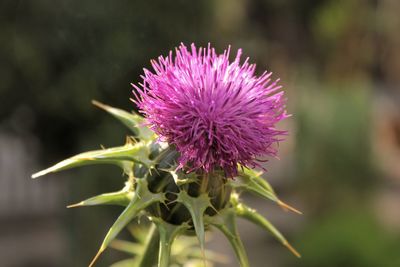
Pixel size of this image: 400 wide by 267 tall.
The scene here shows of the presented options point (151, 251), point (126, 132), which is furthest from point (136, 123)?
point (126, 132)

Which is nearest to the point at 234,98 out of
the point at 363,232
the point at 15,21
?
the point at 15,21

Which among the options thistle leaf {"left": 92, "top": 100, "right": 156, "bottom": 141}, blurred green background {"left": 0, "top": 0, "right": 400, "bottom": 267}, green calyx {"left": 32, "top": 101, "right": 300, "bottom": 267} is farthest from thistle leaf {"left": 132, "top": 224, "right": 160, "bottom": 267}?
blurred green background {"left": 0, "top": 0, "right": 400, "bottom": 267}

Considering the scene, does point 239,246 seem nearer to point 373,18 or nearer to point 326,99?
point 326,99

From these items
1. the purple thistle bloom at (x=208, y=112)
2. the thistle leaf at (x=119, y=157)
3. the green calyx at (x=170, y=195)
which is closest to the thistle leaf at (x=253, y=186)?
the green calyx at (x=170, y=195)

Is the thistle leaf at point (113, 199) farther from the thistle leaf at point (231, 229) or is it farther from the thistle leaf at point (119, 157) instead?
the thistle leaf at point (231, 229)

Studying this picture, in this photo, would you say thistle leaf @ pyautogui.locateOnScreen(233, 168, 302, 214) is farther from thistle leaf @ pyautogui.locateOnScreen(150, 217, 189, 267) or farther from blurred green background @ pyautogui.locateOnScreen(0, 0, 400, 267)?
blurred green background @ pyautogui.locateOnScreen(0, 0, 400, 267)

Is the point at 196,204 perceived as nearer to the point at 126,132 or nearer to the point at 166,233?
the point at 166,233
